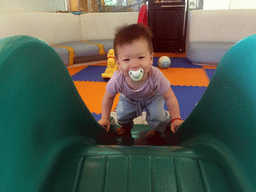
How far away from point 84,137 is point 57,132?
18 centimetres

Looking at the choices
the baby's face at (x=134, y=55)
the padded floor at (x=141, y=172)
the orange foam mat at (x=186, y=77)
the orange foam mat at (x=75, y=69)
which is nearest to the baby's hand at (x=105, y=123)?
the baby's face at (x=134, y=55)

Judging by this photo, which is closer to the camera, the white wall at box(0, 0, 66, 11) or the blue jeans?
the blue jeans

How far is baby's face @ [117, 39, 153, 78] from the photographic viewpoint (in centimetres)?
78

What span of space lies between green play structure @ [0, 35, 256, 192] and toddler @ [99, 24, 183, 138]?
0.93 feet

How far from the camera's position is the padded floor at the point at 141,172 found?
0.43m

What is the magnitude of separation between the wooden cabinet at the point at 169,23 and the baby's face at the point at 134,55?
127 inches

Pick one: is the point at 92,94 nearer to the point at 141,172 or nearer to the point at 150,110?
the point at 150,110

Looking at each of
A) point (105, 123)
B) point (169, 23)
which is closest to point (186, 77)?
point (105, 123)

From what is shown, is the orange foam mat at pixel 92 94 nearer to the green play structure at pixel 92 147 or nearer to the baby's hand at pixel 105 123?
the baby's hand at pixel 105 123

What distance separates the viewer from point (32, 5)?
3619 millimetres

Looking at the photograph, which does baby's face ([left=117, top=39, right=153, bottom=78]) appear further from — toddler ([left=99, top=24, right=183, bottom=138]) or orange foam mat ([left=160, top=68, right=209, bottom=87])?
orange foam mat ([left=160, top=68, right=209, bottom=87])

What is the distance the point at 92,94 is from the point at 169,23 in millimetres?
2543

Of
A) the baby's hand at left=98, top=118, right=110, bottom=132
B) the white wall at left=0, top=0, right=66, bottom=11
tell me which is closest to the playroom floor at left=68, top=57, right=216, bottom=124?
the baby's hand at left=98, top=118, right=110, bottom=132

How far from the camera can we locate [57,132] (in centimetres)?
51
